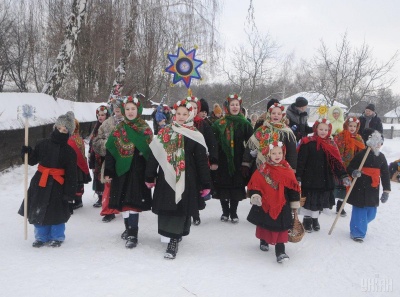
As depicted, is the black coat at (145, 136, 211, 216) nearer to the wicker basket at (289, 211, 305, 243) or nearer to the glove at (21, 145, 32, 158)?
the wicker basket at (289, 211, 305, 243)

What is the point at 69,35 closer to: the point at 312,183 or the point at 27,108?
the point at 27,108

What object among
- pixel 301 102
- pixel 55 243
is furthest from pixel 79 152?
pixel 301 102

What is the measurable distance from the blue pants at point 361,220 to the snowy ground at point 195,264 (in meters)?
0.15

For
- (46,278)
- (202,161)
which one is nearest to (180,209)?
(202,161)

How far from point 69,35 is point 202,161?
7737 mm

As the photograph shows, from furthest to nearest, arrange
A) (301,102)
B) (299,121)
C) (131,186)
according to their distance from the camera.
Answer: (299,121)
(301,102)
(131,186)

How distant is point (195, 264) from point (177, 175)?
100cm

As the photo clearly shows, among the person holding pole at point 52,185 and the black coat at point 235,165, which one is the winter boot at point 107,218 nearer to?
the person holding pole at point 52,185

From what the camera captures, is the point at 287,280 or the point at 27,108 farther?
the point at 27,108

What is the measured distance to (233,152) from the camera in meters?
5.10

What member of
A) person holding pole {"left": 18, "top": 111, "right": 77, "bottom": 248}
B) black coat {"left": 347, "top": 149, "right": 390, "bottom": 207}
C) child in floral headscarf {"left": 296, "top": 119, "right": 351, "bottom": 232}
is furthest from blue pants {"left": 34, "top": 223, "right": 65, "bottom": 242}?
black coat {"left": 347, "top": 149, "right": 390, "bottom": 207}

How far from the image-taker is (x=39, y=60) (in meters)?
19.5

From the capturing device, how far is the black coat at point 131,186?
4.09 meters

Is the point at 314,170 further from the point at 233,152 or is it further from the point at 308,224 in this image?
the point at 233,152
